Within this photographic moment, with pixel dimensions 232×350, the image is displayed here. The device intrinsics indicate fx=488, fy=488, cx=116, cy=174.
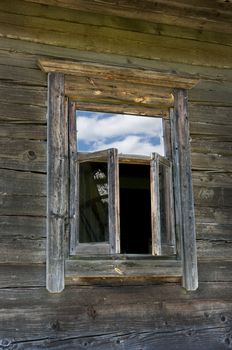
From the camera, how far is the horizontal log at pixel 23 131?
304 cm

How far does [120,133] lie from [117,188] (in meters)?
0.43

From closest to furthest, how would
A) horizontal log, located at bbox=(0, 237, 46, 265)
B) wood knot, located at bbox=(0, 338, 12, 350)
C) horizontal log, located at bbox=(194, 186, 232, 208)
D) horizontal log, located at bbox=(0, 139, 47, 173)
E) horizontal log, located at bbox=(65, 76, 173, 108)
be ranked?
wood knot, located at bbox=(0, 338, 12, 350)
horizontal log, located at bbox=(0, 237, 46, 265)
horizontal log, located at bbox=(0, 139, 47, 173)
horizontal log, located at bbox=(65, 76, 173, 108)
horizontal log, located at bbox=(194, 186, 232, 208)

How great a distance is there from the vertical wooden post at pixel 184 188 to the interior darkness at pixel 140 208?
21cm

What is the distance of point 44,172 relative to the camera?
3062 millimetres

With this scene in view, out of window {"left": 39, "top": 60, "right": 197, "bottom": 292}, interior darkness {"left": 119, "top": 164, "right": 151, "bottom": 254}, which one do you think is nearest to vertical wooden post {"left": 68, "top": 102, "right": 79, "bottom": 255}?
window {"left": 39, "top": 60, "right": 197, "bottom": 292}

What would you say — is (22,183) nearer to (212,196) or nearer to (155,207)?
(155,207)

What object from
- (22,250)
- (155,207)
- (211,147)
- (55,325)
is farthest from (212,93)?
(55,325)

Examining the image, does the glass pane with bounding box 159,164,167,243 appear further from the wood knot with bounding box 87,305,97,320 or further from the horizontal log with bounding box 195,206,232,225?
the wood knot with bounding box 87,305,97,320

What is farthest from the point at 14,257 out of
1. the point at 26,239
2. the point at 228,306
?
the point at 228,306

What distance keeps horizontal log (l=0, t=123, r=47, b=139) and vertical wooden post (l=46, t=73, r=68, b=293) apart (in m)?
0.05

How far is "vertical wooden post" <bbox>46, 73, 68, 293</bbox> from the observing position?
9.61 feet

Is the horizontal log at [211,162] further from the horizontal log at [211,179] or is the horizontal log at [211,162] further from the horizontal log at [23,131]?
the horizontal log at [23,131]

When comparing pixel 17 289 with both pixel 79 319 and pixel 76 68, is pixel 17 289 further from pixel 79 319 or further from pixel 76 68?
pixel 76 68

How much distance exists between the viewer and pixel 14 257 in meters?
2.89
